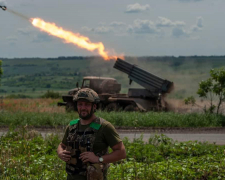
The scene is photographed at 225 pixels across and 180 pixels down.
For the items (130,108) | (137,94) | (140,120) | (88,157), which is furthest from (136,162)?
(137,94)

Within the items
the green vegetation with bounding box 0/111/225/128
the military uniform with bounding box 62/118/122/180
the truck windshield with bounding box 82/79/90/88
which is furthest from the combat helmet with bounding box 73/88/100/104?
the truck windshield with bounding box 82/79/90/88

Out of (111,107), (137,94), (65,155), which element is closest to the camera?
(65,155)

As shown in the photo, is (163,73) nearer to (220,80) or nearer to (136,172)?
(220,80)

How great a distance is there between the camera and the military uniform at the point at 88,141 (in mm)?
5309

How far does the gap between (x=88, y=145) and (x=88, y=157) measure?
156 millimetres

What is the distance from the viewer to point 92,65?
30.4 meters

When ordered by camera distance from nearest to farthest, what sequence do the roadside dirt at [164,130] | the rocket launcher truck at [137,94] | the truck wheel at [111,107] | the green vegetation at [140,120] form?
the roadside dirt at [164,130]
the green vegetation at [140,120]
the rocket launcher truck at [137,94]
the truck wheel at [111,107]

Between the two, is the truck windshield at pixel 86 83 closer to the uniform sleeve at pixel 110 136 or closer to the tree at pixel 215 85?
the tree at pixel 215 85

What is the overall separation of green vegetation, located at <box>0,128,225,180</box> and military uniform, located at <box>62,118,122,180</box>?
3249 millimetres

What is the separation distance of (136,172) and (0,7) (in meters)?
14.9

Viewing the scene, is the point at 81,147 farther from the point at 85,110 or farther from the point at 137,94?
the point at 137,94

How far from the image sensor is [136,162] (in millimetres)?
10836

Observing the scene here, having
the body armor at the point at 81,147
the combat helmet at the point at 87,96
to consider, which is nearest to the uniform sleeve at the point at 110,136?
the body armor at the point at 81,147

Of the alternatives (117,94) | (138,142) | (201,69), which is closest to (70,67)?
(201,69)
